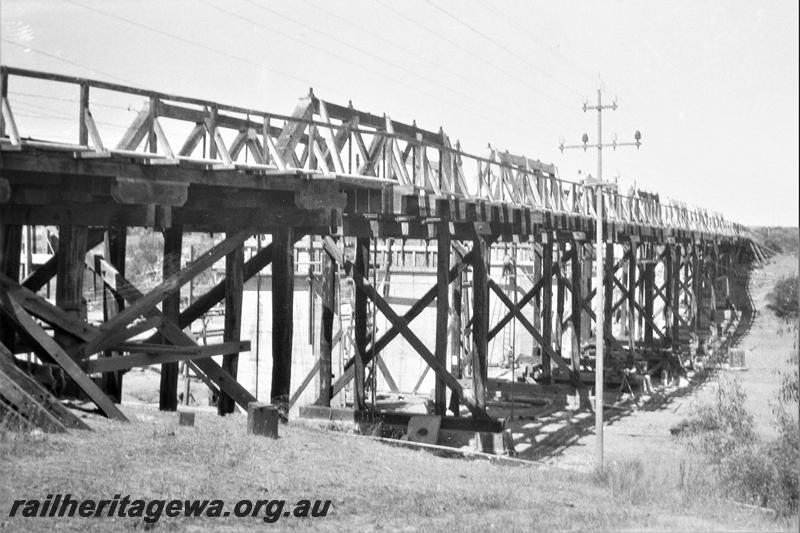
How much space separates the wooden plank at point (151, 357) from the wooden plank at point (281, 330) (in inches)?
Answer: 15.8

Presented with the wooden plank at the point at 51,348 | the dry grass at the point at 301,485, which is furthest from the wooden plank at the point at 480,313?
the wooden plank at the point at 51,348

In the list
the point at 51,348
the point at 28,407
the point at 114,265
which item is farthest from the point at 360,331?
the point at 28,407

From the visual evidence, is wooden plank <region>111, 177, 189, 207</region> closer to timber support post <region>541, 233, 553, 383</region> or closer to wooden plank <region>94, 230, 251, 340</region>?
wooden plank <region>94, 230, 251, 340</region>

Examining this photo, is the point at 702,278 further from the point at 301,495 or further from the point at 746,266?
the point at 301,495

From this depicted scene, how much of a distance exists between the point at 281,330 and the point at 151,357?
146 cm

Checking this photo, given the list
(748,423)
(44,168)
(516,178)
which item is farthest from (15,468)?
(516,178)

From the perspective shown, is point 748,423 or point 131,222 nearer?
point 131,222

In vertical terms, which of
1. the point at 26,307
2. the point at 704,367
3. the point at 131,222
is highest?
the point at 131,222

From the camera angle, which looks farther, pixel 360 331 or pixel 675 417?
pixel 675 417

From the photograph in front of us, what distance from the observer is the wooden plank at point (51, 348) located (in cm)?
789

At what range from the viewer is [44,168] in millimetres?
7551

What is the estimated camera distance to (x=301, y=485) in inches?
285

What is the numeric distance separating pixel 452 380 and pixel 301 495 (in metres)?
5.93

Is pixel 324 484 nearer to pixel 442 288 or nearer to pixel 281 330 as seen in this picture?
pixel 281 330
